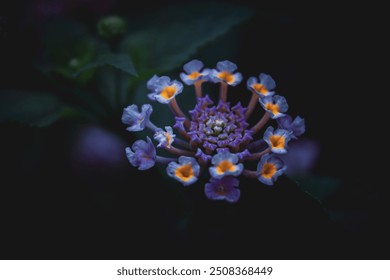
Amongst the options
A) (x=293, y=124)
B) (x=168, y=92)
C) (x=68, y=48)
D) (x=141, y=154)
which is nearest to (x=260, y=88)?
(x=293, y=124)

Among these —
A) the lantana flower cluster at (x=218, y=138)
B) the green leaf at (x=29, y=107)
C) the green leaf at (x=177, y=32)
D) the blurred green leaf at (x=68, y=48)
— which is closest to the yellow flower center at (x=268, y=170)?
the lantana flower cluster at (x=218, y=138)

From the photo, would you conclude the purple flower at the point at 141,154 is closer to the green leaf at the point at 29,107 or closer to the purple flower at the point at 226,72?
the purple flower at the point at 226,72

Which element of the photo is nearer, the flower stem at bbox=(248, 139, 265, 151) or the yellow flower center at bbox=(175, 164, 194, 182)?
the yellow flower center at bbox=(175, 164, 194, 182)

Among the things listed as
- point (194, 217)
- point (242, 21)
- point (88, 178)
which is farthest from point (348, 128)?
point (88, 178)

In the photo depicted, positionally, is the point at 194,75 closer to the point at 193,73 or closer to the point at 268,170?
the point at 193,73

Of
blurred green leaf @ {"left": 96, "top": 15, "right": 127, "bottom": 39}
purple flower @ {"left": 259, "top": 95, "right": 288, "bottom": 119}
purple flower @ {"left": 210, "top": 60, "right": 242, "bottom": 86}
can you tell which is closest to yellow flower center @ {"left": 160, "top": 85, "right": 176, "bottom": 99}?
purple flower @ {"left": 210, "top": 60, "right": 242, "bottom": 86}

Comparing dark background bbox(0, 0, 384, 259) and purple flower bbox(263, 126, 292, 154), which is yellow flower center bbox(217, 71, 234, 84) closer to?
purple flower bbox(263, 126, 292, 154)

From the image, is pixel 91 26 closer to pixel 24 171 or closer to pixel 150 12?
pixel 150 12
